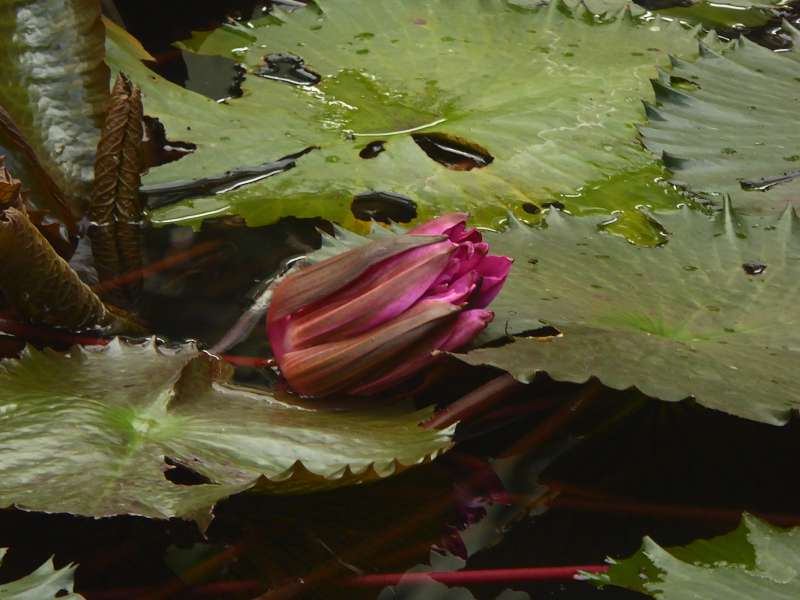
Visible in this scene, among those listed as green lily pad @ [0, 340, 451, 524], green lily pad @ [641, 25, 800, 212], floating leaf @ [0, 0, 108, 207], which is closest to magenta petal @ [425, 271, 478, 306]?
green lily pad @ [0, 340, 451, 524]

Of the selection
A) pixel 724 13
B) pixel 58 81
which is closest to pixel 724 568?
pixel 58 81

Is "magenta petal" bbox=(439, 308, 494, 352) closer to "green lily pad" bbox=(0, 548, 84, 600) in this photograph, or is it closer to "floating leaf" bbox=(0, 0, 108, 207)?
"green lily pad" bbox=(0, 548, 84, 600)

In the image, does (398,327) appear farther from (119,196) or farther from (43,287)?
(119,196)

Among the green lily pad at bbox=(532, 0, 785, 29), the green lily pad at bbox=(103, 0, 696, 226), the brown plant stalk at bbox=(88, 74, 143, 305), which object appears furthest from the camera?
the green lily pad at bbox=(532, 0, 785, 29)

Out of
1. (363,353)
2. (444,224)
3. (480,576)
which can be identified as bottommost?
(480,576)

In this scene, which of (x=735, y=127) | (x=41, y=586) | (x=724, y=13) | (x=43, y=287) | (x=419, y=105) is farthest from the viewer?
(x=724, y=13)

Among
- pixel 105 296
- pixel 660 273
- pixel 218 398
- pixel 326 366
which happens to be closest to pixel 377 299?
pixel 326 366
